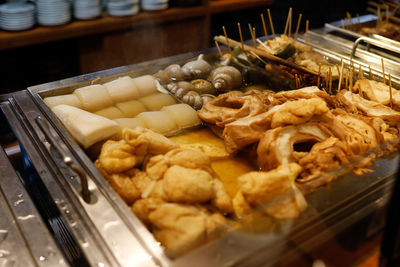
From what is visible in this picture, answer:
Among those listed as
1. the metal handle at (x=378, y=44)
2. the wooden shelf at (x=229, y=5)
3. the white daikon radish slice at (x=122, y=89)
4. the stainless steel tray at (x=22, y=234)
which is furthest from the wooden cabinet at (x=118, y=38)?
the stainless steel tray at (x=22, y=234)

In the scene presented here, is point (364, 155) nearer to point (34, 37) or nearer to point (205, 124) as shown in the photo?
point (205, 124)

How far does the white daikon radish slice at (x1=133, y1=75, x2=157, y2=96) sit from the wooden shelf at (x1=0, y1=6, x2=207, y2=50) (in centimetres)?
178

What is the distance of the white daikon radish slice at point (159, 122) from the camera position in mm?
2379

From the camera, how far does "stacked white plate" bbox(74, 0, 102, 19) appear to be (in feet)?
13.7

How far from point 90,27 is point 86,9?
0.65 ft

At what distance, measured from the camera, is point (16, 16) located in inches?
150

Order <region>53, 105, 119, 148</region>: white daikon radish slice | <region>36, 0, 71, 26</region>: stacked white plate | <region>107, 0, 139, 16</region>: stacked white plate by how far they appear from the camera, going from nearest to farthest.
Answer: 1. <region>53, 105, 119, 148</region>: white daikon radish slice
2. <region>36, 0, 71, 26</region>: stacked white plate
3. <region>107, 0, 139, 16</region>: stacked white plate

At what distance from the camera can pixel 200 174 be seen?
5.24ft

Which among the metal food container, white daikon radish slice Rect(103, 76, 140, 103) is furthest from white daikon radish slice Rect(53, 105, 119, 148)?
white daikon radish slice Rect(103, 76, 140, 103)

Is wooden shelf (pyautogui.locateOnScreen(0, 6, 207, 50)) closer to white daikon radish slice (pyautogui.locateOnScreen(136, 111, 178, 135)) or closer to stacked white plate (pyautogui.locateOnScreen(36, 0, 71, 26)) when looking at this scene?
stacked white plate (pyautogui.locateOnScreen(36, 0, 71, 26))

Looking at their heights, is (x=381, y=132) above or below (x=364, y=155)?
below

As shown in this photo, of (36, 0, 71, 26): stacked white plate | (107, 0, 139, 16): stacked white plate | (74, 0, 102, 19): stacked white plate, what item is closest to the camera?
(36, 0, 71, 26): stacked white plate

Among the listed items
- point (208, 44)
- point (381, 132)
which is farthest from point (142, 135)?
point (208, 44)

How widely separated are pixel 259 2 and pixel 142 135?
14.0 ft
